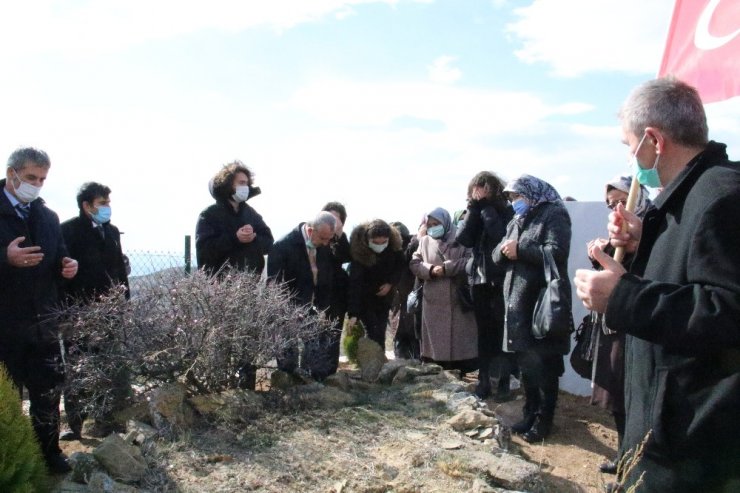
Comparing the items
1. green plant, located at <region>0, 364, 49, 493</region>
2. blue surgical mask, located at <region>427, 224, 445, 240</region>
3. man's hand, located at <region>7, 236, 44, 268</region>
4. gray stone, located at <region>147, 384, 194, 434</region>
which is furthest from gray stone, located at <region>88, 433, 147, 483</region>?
blue surgical mask, located at <region>427, 224, 445, 240</region>

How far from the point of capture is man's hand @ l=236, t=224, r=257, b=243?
220 inches

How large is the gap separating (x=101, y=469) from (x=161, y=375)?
104 cm

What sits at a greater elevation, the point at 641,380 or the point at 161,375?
the point at 641,380

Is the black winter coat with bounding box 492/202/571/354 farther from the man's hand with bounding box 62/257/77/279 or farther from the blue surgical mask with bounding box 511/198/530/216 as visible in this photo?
the man's hand with bounding box 62/257/77/279

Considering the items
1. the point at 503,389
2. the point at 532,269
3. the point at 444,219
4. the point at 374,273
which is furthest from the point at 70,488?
the point at 444,219

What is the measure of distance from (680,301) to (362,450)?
241 centimetres

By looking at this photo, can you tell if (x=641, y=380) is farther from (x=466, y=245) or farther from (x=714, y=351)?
(x=466, y=245)

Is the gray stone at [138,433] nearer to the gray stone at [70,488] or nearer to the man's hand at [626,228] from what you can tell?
the gray stone at [70,488]

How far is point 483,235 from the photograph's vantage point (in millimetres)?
6027

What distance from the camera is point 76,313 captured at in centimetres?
432

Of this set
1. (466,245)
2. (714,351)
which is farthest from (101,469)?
(466,245)

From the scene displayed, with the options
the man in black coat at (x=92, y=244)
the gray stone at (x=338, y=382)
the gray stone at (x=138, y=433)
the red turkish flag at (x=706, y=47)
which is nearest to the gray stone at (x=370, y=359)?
the gray stone at (x=338, y=382)

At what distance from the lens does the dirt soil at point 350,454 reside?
136 inches

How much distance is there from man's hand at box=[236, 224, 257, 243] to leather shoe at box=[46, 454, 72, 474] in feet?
6.97
